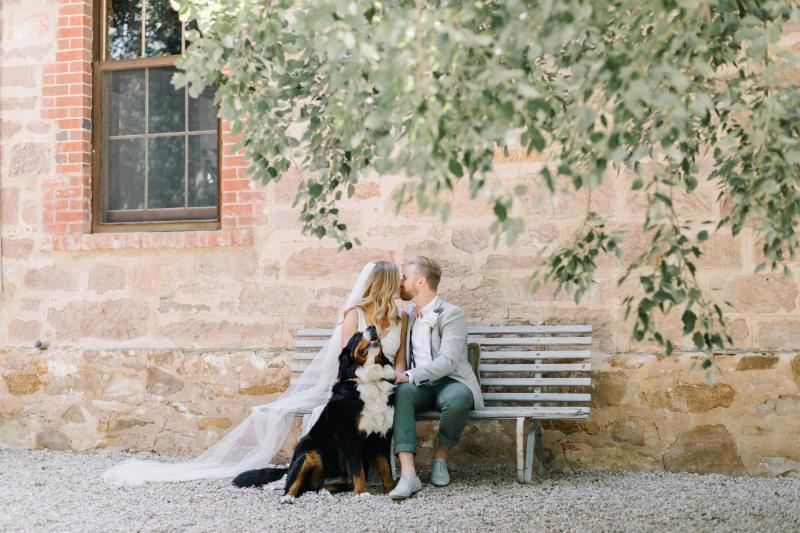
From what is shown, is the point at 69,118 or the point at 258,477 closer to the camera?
the point at 258,477

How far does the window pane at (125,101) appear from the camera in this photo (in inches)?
261

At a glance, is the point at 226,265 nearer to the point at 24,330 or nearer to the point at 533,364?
the point at 24,330

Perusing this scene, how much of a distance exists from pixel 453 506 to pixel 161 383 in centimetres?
256

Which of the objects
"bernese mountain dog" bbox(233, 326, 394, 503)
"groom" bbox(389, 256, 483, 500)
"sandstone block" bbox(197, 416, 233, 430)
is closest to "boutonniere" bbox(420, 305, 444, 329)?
"groom" bbox(389, 256, 483, 500)

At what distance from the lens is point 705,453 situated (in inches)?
211

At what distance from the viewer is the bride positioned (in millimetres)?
5164

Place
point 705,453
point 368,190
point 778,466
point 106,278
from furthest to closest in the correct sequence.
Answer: point 106,278 < point 368,190 < point 705,453 < point 778,466

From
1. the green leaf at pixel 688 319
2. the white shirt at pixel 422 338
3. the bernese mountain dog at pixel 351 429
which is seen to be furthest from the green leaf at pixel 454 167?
the white shirt at pixel 422 338

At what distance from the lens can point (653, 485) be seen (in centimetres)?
504

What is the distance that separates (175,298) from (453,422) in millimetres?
2288

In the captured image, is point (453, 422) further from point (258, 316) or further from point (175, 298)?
point (175, 298)

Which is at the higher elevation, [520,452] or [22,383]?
[22,383]

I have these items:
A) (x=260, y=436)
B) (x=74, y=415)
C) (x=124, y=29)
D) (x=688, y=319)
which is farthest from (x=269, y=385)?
(x=688, y=319)

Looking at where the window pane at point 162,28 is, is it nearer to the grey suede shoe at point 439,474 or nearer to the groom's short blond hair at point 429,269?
the groom's short blond hair at point 429,269
